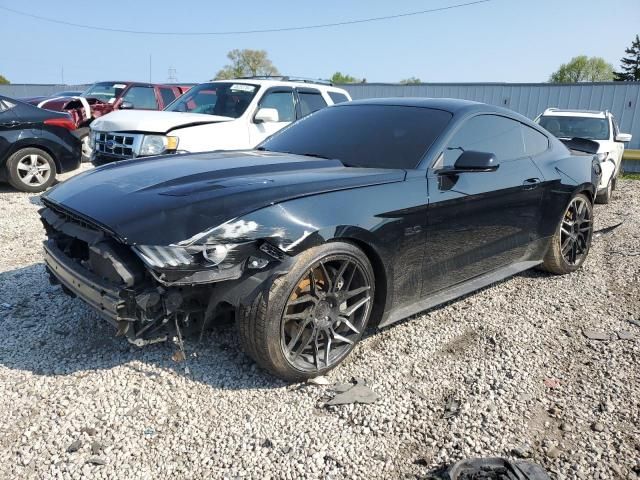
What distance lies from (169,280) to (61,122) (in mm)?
6812

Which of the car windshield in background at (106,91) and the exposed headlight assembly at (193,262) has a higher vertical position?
the car windshield in background at (106,91)

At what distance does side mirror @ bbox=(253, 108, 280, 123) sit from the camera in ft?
23.9

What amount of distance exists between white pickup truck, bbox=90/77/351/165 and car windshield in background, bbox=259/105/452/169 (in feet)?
8.81

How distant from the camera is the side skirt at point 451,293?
328 cm

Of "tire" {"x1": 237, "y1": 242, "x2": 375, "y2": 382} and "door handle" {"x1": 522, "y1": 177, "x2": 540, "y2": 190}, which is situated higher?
"door handle" {"x1": 522, "y1": 177, "x2": 540, "y2": 190}

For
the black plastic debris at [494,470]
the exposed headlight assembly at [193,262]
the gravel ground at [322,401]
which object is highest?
the exposed headlight assembly at [193,262]

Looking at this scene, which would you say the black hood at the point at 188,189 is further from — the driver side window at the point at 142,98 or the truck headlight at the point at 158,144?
the driver side window at the point at 142,98

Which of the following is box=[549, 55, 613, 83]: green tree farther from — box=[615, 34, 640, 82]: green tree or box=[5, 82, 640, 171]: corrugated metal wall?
box=[5, 82, 640, 171]: corrugated metal wall

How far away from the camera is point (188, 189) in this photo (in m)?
2.84

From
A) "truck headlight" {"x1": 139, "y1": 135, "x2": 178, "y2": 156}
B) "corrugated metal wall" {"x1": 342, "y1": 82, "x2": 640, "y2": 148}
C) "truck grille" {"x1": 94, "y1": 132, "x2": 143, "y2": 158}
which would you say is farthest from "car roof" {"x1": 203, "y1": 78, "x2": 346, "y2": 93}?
"corrugated metal wall" {"x1": 342, "y1": 82, "x2": 640, "y2": 148}

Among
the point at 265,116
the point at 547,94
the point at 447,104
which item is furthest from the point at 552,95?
the point at 447,104

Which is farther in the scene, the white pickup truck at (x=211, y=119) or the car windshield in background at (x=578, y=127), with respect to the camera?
the car windshield in background at (x=578, y=127)

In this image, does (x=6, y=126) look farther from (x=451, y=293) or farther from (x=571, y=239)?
(x=571, y=239)

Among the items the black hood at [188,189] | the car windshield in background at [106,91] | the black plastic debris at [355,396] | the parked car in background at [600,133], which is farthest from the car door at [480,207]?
the car windshield in background at [106,91]
